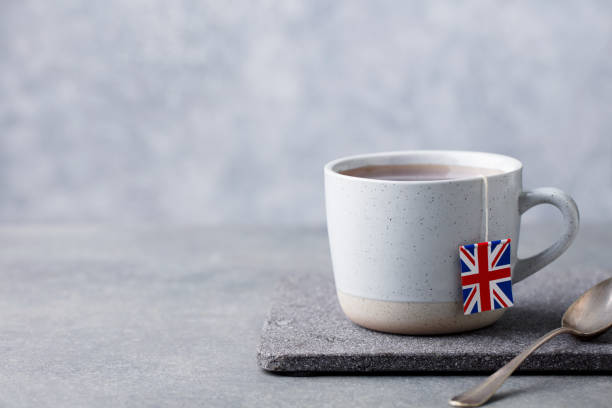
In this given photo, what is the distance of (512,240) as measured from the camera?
753 mm

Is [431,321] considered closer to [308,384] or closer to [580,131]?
[308,384]

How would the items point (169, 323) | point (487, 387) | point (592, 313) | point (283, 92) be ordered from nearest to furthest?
point (487, 387)
point (592, 313)
point (169, 323)
point (283, 92)

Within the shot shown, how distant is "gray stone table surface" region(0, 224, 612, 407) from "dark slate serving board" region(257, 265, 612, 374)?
0.4 inches

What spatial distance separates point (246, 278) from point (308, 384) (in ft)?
1.28

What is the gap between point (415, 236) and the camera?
2.34ft

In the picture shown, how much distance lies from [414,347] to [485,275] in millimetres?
90

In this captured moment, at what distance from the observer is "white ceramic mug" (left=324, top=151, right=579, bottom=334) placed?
71 cm

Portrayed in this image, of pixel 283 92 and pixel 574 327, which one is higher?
pixel 283 92

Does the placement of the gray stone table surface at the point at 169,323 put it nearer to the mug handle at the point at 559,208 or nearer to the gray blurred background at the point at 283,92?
the mug handle at the point at 559,208

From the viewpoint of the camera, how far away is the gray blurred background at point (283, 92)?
5.19ft

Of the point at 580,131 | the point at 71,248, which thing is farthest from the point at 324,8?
the point at 71,248

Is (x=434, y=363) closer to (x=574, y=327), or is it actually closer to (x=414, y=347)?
(x=414, y=347)

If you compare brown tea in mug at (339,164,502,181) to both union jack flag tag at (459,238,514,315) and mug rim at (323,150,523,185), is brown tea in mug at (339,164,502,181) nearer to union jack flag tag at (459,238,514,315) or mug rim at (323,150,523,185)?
mug rim at (323,150,523,185)

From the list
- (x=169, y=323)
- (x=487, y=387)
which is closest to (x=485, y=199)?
(x=487, y=387)
